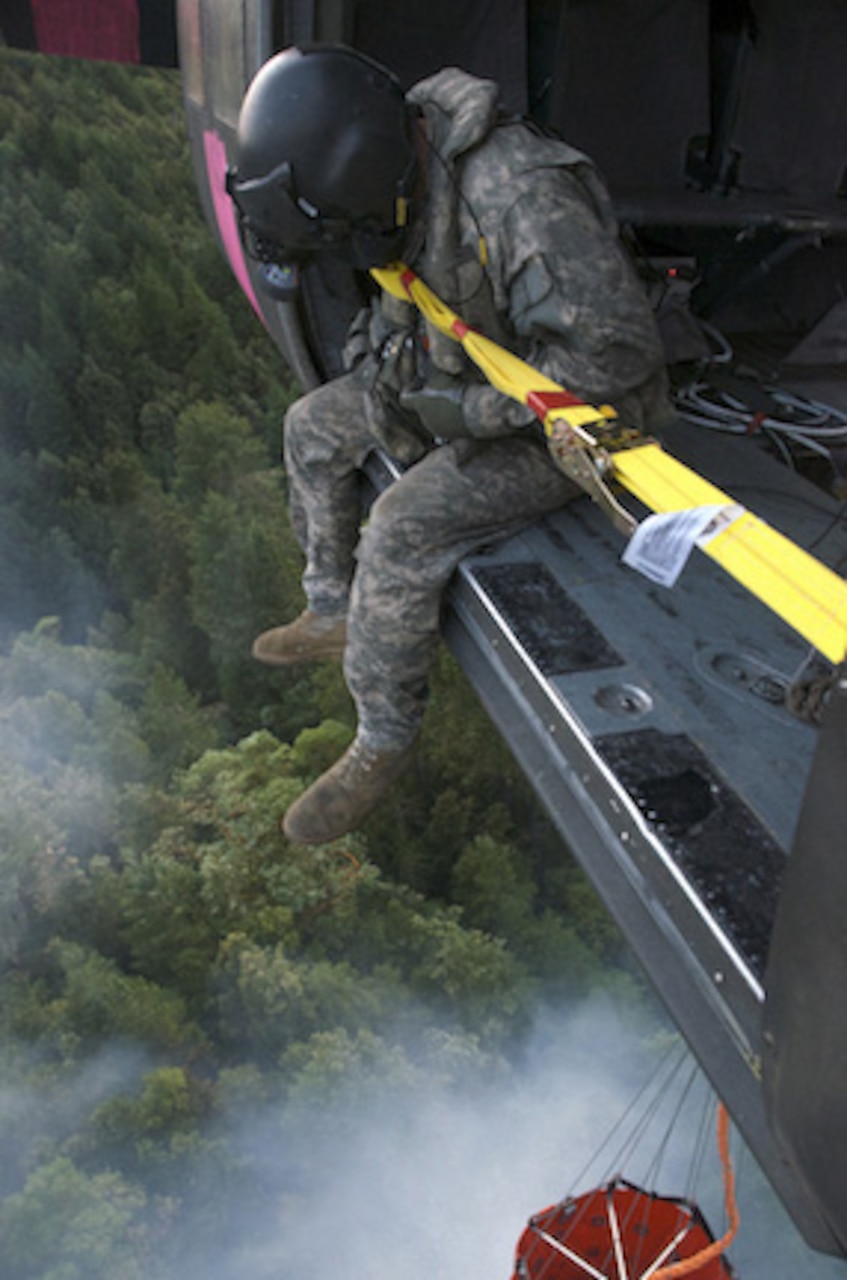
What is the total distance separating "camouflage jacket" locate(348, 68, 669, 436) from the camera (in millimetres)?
2266

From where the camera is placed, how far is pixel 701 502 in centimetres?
154

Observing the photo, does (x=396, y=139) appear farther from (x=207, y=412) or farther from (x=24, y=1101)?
(x=207, y=412)

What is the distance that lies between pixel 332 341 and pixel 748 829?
7.18ft

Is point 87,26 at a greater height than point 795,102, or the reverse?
point 87,26

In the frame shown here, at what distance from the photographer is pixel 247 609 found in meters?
15.0

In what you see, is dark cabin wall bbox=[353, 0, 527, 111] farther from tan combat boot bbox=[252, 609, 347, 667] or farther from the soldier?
tan combat boot bbox=[252, 609, 347, 667]

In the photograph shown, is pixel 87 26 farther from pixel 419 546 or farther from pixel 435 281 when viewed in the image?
pixel 419 546

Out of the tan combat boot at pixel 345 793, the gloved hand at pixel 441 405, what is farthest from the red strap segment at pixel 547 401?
the tan combat boot at pixel 345 793

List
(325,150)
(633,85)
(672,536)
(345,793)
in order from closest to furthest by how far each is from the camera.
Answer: (672,536) < (325,150) < (345,793) < (633,85)

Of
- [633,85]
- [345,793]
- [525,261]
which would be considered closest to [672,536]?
[525,261]

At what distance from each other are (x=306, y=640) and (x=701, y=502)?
2145 millimetres

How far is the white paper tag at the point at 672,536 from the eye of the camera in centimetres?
140

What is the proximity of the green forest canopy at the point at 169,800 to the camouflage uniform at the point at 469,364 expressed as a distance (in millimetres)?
9697

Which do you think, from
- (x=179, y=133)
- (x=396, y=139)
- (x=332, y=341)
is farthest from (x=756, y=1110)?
(x=179, y=133)
